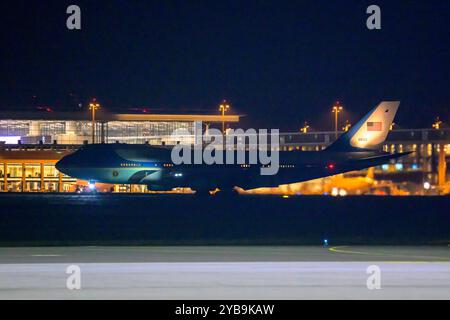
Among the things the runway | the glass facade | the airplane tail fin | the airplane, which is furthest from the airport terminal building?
the runway

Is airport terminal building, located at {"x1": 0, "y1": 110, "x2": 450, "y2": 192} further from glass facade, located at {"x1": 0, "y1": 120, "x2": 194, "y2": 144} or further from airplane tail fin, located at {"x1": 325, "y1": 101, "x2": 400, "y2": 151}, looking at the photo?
airplane tail fin, located at {"x1": 325, "y1": 101, "x2": 400, "y2": 151}

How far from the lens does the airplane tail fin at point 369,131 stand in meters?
65.2

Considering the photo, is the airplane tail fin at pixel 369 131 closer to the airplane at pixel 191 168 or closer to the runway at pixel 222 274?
the airplane at pixel 191 168

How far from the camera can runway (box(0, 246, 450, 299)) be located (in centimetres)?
1399

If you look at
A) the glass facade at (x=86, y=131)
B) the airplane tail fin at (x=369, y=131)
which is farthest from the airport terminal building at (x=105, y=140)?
the airplane tail fin at (x=369, y=131)

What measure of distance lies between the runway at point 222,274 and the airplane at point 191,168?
39002mm

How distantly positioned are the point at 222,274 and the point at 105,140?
98594mm

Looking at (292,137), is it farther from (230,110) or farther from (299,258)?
(299,258)

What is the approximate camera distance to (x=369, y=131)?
6619cm

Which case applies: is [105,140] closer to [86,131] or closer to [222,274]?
Result: [86,131]

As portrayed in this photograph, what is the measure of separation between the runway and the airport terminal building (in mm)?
35978

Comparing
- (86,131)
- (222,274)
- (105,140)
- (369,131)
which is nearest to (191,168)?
(369,131)
